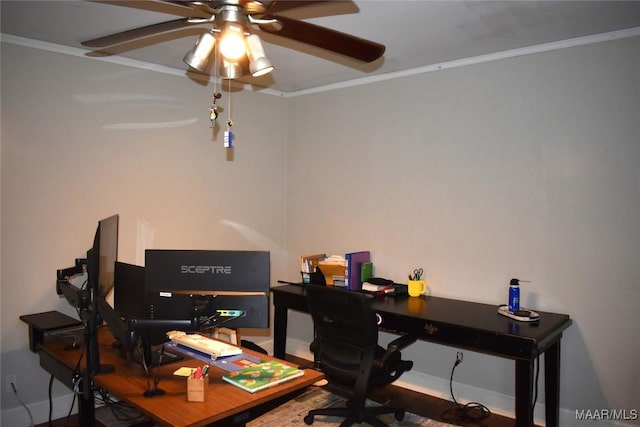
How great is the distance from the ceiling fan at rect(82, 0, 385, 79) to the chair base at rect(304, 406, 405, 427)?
206cm

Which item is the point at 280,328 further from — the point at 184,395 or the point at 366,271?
the point at 184,395

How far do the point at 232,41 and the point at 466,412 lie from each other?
2797mm

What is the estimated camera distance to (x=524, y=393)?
8.21 ft

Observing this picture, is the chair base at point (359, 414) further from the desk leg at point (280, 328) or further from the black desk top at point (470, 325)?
the desk leg at point (280, 328)

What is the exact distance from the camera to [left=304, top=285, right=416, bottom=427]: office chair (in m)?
2.65

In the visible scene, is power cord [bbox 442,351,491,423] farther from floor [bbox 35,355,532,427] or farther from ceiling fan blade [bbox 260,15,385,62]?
ceiling fan blade [bbox 260,15,385,62]

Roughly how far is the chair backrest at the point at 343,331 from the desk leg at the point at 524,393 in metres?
0.78

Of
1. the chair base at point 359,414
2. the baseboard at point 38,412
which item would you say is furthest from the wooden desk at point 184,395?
the baseboard at point 38,412

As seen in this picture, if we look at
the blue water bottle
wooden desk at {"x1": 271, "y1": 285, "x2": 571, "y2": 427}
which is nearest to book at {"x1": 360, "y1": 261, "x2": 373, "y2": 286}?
wooden desk at {"x1": 271, "y1": 285, "x2": 571, "y2": 427}

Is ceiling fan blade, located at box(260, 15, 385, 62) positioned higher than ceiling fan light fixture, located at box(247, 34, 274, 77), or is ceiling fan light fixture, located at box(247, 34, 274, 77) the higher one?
ceiling fan blade, located at box(260, 15, 385, 62)

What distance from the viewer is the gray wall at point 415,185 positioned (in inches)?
110

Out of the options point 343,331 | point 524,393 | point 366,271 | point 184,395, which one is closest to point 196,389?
point 184,395

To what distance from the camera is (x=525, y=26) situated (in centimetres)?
267

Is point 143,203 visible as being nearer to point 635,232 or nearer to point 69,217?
point 69,217
